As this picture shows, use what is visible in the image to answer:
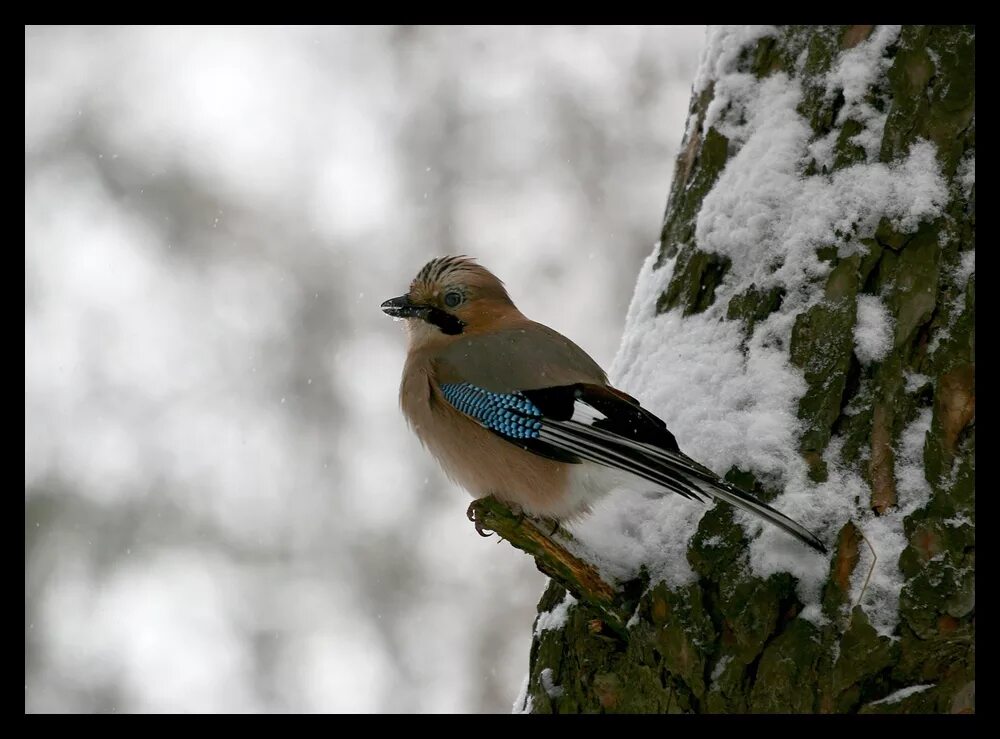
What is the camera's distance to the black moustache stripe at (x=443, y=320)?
4570 millimetres

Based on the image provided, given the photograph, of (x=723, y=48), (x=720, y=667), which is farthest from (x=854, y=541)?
(x=723, y=48)

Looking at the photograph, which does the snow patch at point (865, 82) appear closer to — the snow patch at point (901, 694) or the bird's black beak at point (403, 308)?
the snow patch at point (901, 694)

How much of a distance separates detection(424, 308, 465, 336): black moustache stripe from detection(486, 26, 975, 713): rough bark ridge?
4.54 ft

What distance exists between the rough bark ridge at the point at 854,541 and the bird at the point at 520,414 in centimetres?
26

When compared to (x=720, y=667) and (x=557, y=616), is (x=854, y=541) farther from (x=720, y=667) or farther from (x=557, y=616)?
(x=557, y=616)

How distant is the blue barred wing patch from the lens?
12.2 feet

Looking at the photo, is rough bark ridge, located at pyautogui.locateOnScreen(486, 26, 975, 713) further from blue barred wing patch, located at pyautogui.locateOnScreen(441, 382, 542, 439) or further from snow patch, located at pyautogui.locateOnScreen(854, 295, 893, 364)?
blue barred wing patch, located at pyautogui.locateOnScreen(441, 382, 542, 439)

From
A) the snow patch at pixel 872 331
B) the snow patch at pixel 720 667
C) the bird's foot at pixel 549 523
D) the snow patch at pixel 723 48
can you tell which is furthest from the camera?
the snow patch at pixel 723 48

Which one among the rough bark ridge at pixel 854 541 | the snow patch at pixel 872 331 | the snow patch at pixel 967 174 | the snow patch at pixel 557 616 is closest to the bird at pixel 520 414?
the rough bark ridge at pixel 854 541

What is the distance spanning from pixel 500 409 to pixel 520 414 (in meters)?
0.10

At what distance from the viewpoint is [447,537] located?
383 inches

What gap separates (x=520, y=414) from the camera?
378cm

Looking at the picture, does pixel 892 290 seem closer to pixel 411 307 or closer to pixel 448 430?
pixel 448 430
